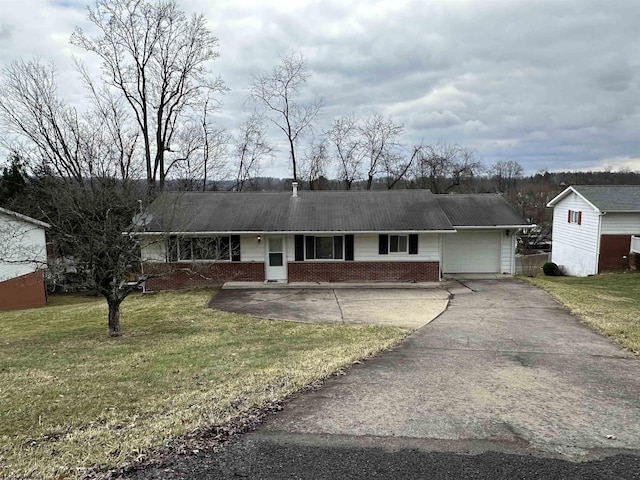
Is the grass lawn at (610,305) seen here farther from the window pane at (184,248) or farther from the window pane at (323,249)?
the window pane at (184,248)

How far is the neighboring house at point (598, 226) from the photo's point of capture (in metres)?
20.9

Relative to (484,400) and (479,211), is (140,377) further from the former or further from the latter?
(479,211)

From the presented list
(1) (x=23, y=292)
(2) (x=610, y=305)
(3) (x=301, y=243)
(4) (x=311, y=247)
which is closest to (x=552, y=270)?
(2) (x=610, y=305)

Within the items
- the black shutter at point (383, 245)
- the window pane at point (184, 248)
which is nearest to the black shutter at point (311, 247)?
the black shutter at point (383, 245)

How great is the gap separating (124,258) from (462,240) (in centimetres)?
1330

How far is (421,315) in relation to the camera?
10875 mm

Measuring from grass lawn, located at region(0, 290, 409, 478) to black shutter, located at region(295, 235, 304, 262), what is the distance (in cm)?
526

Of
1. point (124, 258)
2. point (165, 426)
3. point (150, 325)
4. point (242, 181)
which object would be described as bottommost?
point (150, 325)

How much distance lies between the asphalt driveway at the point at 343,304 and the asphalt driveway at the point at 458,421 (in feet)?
10.3

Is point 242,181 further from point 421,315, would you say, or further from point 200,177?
point 421,315

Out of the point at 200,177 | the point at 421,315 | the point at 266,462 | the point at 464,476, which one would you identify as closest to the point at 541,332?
the point at 421,315

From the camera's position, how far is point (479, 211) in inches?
723

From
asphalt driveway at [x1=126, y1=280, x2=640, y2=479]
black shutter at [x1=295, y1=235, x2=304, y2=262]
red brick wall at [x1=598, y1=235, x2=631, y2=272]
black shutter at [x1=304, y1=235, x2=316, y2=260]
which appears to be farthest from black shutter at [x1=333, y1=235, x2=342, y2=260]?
red brick wall at [x1=598, y1=235, x2=631, y2=272]

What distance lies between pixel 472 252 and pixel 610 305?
6.61 metres
